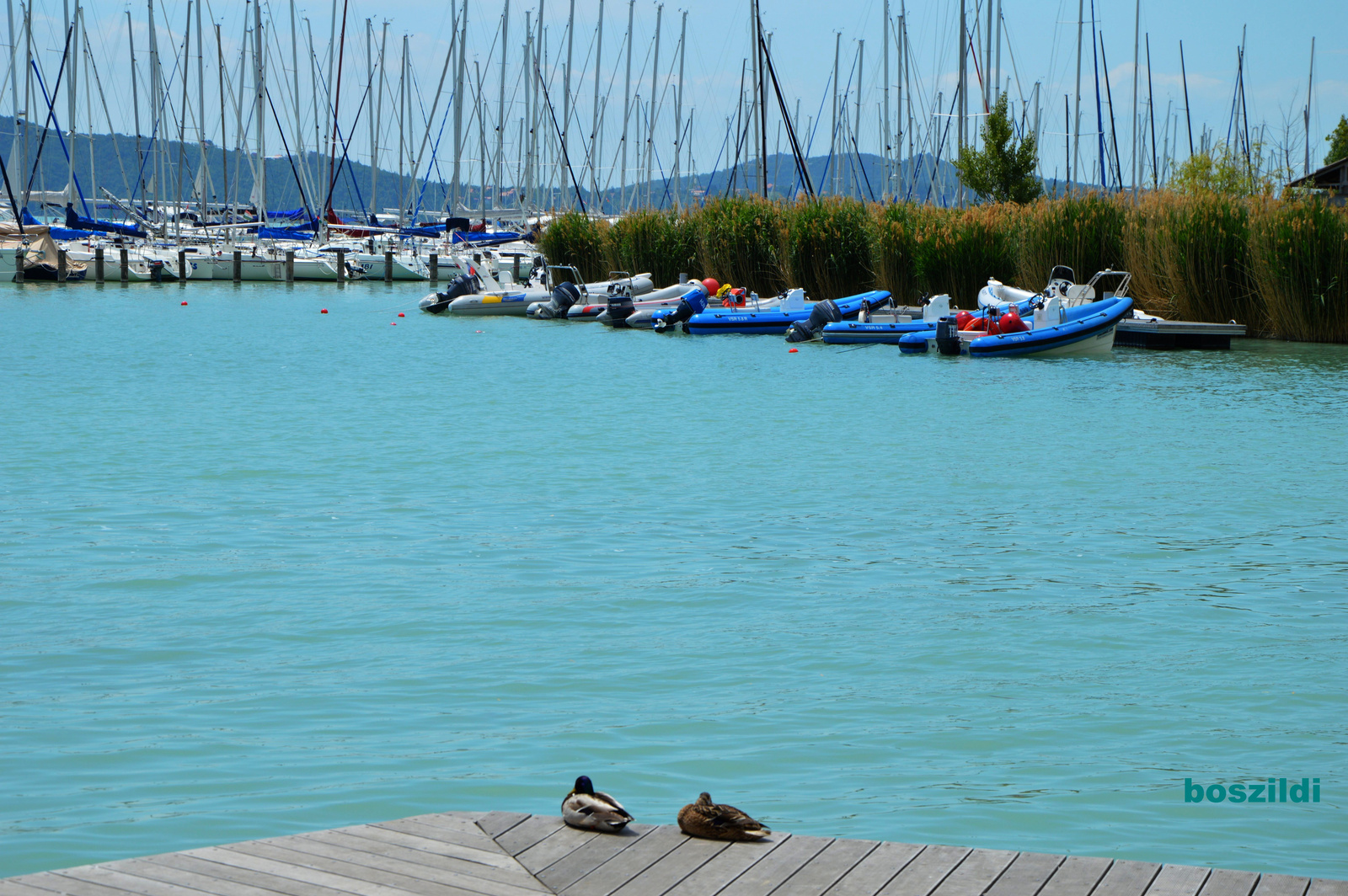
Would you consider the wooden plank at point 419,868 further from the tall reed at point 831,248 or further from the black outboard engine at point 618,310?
the black outboard engine at point 618,310

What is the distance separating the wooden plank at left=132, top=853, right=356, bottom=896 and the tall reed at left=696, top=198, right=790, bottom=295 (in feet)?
100

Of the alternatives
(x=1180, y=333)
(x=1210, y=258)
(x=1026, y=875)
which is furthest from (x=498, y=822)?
(x=1210, y=258)

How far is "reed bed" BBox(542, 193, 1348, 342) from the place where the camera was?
2541cm

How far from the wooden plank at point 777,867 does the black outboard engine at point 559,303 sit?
3184 centimetres

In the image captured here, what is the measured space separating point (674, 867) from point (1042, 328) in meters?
21.9

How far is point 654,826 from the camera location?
4301mm

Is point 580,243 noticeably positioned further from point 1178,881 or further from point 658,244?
point 1178,881

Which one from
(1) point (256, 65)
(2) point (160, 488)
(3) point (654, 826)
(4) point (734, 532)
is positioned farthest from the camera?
(1) point (256, 65)

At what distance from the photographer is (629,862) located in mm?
3965

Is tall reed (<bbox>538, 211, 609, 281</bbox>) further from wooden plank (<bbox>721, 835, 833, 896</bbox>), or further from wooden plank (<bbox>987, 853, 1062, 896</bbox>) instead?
wooden plank (<bbox>987, 853, 1062, 896</bbox>)

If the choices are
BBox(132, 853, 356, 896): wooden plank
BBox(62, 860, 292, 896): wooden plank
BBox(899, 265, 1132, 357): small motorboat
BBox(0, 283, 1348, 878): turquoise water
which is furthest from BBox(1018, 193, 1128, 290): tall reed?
BBox(62, 860, 292, 896): wooden plank

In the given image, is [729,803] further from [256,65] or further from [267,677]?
[256,65]

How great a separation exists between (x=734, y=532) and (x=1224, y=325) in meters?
18.4

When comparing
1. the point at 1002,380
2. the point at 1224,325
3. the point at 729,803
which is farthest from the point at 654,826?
the point at 1224,325
